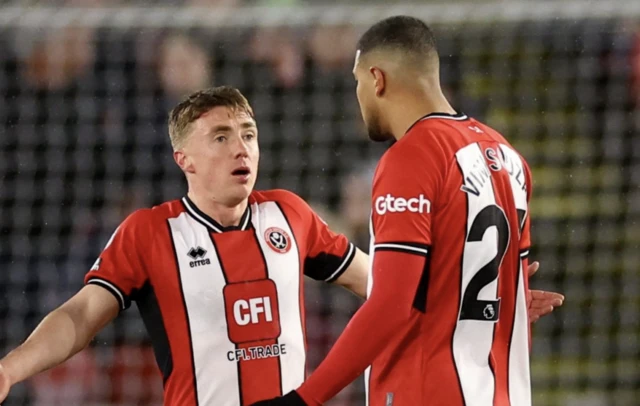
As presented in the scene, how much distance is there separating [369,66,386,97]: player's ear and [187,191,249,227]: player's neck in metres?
0.62

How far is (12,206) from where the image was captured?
245 inches

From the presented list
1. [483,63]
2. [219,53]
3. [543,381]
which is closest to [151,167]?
[219,53]

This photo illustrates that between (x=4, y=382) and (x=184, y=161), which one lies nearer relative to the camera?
(x=4, y=382)

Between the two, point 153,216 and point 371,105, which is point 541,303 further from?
point 153,216

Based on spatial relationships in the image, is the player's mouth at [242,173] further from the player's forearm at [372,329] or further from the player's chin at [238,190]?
the player's forearm at [372,329]

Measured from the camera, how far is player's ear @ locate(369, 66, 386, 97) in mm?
3027

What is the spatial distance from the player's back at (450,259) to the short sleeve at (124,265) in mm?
770

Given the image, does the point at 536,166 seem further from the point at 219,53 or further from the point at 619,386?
the point at 219,53

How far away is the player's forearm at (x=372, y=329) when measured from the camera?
2.75 meters

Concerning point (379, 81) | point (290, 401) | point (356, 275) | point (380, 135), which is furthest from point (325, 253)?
point (290, 401)

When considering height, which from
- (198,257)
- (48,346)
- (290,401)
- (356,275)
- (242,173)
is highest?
(242,173)

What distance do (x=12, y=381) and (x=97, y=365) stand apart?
3.02 m

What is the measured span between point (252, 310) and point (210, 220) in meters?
0.31

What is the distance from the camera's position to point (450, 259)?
2.88m
